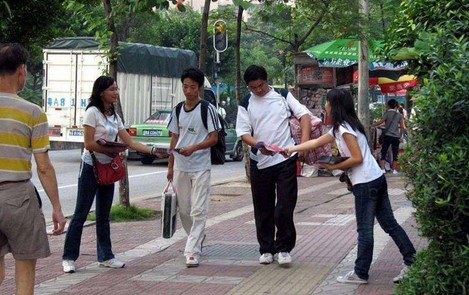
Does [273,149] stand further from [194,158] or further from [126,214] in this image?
[126,214]

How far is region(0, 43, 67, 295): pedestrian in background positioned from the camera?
564 cm

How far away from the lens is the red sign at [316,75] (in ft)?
75.4

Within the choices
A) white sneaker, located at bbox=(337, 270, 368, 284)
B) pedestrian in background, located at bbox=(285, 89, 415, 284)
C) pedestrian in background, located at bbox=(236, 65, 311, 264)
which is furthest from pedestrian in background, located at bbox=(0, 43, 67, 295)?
pedestrian in background, located at bbox=(236, 65, 311, 264)

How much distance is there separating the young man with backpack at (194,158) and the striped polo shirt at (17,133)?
123 inches

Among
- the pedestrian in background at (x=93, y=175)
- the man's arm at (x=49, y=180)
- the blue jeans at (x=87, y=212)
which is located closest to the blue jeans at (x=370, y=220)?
the pedestrian in background at (x=93, y=175)

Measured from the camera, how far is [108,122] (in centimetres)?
877

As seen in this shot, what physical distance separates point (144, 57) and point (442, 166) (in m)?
22.5

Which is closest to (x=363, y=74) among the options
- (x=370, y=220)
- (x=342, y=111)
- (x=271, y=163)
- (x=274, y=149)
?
(x=271, y=163)

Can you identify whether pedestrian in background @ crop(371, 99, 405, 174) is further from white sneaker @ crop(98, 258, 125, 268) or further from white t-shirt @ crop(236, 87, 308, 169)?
white sneaker @ crop(98, 258, 125, 268)

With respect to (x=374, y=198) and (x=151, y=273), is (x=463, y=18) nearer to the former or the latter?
(x=374, y=198)

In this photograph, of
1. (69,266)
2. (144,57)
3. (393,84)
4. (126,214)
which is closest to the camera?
(69,266)

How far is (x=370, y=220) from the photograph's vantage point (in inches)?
303

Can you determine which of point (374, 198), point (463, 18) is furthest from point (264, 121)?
point (463, 18)

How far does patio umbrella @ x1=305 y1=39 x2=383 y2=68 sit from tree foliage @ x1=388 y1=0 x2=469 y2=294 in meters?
15.0
